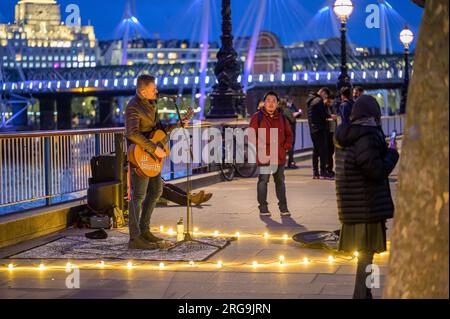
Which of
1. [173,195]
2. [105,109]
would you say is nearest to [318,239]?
[173,195]

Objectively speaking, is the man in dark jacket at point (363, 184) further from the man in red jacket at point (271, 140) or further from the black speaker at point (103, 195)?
the man in red jacket at point (271, 140)

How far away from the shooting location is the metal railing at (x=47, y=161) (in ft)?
42.1

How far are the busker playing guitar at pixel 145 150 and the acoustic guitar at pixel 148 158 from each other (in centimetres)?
4

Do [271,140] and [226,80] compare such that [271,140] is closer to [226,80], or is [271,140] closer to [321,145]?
[321,145]

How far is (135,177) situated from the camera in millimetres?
10352

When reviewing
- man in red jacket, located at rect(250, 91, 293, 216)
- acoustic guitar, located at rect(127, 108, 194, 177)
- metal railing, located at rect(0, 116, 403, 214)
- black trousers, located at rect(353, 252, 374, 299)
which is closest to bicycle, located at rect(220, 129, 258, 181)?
metal railing, located at rect(0, 116, 403, 214)

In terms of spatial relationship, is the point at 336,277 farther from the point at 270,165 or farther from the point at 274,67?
the point at 274,67

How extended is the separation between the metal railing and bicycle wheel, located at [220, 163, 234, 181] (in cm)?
544

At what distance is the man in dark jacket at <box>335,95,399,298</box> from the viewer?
7172 millimetres

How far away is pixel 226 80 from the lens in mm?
24828

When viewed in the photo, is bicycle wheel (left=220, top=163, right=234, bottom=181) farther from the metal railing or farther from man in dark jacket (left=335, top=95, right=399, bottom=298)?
man in dark jacket (left=335, top=95, right=399, bottom=298)

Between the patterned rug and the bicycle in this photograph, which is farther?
the bicycle
